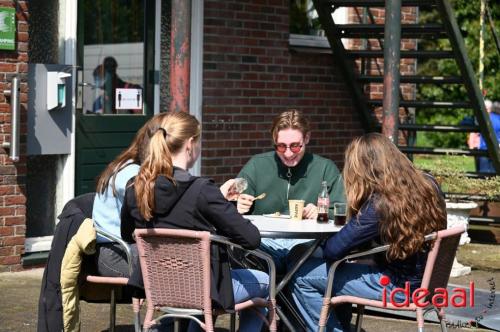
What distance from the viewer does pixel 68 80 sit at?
8.26 metres

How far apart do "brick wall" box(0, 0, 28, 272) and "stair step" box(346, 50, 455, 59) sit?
3.61m

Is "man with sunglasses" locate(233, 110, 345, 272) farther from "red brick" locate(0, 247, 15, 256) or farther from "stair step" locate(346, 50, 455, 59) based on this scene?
"stair step" locate(346, 50, 455, 59)

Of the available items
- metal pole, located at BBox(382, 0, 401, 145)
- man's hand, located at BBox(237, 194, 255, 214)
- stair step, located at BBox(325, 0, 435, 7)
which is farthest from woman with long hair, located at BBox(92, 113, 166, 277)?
stair step, located at BBox(325, 0, 435, 7)

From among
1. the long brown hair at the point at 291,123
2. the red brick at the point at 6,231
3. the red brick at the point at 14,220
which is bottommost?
the red brick at the point at 6,231

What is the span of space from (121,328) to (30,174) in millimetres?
2217

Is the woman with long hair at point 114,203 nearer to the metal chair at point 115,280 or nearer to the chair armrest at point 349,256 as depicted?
the metal chair at point 115,280

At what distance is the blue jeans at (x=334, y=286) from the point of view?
5.21 m

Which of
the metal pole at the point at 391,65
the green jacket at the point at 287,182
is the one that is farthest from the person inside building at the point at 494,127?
the green jacket at the point at 287,182

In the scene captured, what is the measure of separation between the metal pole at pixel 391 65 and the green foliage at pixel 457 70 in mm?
17331

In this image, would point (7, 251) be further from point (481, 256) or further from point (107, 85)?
point (481, 256)

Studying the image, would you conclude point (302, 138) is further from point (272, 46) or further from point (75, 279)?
point (272, 46)

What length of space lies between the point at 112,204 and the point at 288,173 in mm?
1202

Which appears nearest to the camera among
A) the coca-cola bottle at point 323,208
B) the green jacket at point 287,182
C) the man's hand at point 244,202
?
the coca-cola bottle at point 323,208

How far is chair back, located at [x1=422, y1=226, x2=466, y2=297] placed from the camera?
5035 mm
